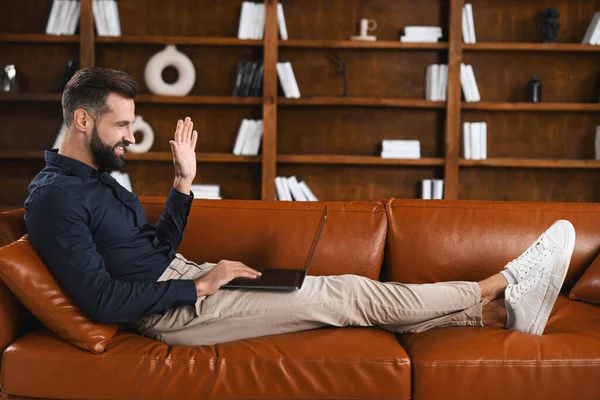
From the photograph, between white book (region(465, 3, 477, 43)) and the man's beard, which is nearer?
the man's beard

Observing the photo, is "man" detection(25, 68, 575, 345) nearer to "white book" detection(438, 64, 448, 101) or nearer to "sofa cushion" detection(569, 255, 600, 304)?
"sofa cushion" detection(569, 255, 600, 304)

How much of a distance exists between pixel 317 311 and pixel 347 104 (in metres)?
2.61

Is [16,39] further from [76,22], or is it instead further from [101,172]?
[101,172]

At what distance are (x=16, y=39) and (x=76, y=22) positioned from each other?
1.24 feet

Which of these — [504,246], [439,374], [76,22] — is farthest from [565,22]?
[439,374]

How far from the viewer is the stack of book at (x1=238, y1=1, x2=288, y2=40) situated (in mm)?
4355

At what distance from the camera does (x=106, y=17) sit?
4367mm

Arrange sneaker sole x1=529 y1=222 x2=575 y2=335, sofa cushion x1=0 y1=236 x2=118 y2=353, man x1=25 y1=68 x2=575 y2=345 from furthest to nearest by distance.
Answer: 1. sneaker sole x1=529 y1=222 x2=575 y2=335
2. man x1=25 y1=68 x2=575 y2=345
3. sofa cushion x1=0 y1=236 x2=118 y2=353

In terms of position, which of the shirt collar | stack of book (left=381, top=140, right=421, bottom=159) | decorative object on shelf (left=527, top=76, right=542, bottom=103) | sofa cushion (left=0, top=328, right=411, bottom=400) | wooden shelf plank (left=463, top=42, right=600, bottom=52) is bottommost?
sofa cushion (left=0, top=328, right=411, bottom=400)

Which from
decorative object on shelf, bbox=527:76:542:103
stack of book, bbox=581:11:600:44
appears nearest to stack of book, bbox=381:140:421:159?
decorative object on shelf, bbox=527:76:542:103

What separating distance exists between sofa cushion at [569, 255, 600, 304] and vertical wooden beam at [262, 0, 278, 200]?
233 centimetres

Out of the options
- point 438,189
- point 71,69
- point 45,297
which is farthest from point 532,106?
point 45,297

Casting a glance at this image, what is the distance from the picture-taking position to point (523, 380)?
5.96 ft

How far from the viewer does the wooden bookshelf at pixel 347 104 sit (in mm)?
4527
